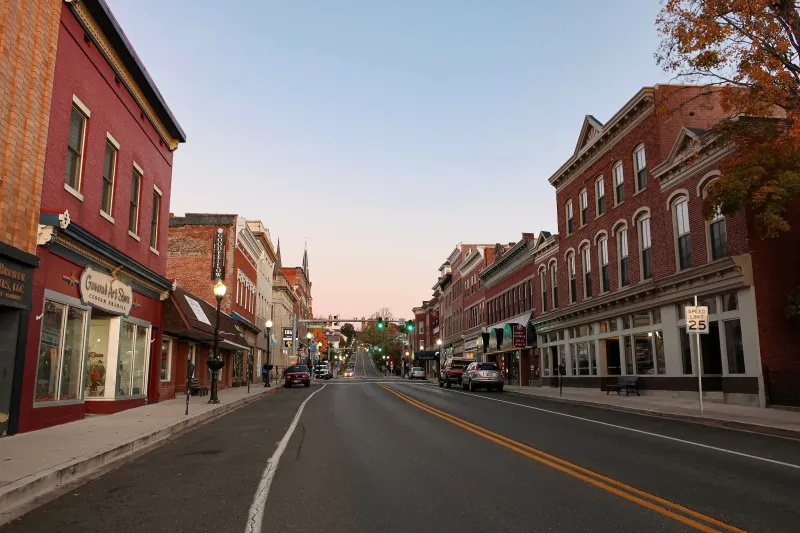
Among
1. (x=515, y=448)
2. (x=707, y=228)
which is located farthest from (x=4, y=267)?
(x=707, y=228)

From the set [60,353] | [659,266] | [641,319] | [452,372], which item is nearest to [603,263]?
[641,319]

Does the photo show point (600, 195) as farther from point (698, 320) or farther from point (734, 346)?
point (698, 320)

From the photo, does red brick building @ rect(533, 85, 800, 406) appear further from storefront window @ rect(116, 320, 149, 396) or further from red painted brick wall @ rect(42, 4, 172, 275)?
storefront window @ rect(116, 320, 149, 396)

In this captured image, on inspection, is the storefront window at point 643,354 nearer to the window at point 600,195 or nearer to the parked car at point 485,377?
the window at point 600,195

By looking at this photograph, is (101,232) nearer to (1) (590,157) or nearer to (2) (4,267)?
(2) (4,267)

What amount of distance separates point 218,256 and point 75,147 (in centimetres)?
2507

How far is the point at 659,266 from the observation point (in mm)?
26562

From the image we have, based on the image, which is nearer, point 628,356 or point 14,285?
point 14,285

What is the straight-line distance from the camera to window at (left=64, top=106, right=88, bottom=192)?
15.0 metres

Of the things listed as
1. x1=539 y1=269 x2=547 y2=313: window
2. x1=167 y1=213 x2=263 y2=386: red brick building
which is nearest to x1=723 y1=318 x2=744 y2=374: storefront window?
x1=539 y1=269 x2=547 y2=313: window

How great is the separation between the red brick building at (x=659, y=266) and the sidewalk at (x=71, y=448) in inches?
651

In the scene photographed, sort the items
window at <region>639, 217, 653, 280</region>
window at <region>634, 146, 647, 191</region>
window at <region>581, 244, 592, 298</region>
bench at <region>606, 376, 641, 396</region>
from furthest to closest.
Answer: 1. window at <region>581, 244, 592, 298</region>
2. window at <region>634, 146, 647, 191</region>
3. window at <region>639, 217, 653, 280</region>
4. bench at <region>606, 376, 641, 396</region>

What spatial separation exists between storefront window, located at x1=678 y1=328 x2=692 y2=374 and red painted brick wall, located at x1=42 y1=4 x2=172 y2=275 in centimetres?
2096

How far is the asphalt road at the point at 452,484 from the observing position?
6.09 meters
